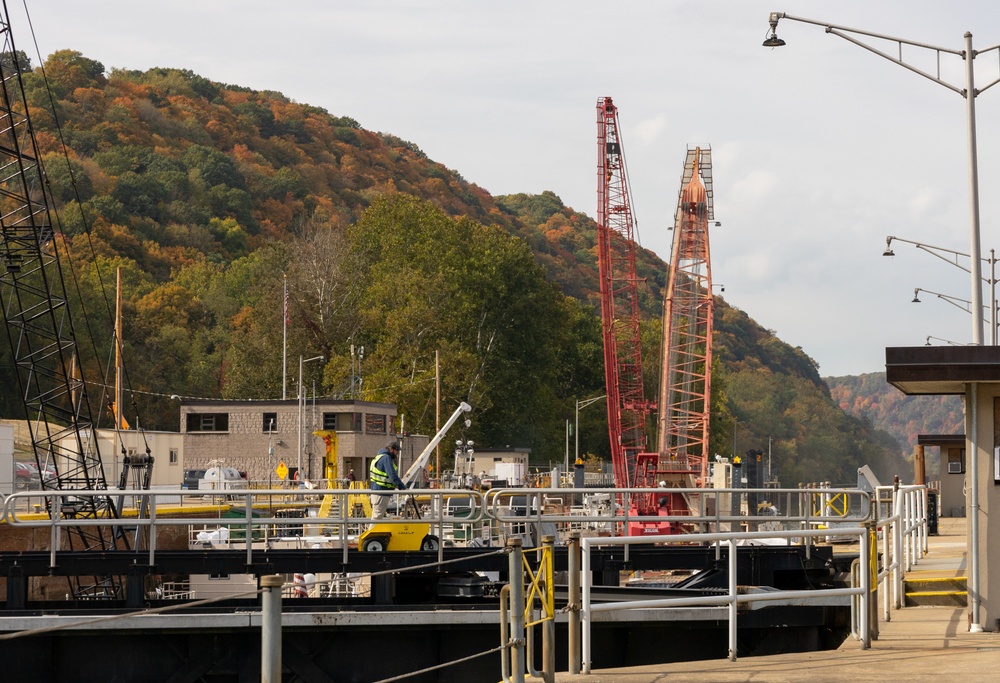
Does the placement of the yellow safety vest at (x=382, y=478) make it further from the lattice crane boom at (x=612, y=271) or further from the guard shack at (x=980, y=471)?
the lattice crane boom at (x=612, y=271)

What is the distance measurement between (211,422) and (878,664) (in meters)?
63.6

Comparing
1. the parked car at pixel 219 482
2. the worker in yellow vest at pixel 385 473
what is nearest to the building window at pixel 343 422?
the parked car at pixel 219 482

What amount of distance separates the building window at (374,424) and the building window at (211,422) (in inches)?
298

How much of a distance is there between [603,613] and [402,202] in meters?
93.3

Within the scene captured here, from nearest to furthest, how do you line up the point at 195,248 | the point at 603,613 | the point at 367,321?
the point at 603,613 → the point at 367,321 → the point at 195,248

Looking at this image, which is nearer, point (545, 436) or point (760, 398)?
point (545, 436)

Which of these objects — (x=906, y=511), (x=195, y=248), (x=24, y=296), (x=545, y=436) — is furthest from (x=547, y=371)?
(x=906, y=511)

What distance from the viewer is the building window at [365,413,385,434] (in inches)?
2867

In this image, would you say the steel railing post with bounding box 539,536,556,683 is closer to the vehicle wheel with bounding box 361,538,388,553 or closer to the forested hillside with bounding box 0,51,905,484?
the vehicle wheel with bounding box 361,538,388,553

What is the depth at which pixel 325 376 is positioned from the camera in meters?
89.9

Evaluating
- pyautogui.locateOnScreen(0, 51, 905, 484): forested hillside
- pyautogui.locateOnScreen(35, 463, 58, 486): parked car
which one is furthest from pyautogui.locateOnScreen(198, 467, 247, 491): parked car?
pyautogui.locateOnScreen(0, 51, 905, 484): forested hillside

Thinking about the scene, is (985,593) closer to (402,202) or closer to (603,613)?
(603,613)

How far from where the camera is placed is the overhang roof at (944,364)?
531 inches

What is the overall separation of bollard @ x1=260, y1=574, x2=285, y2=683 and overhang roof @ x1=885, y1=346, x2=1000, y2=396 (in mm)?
8224
